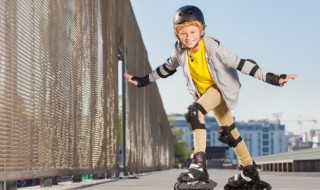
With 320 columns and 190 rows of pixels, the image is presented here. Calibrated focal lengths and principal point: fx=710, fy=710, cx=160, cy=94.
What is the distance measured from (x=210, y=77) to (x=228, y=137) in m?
0.56

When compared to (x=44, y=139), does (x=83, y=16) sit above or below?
above

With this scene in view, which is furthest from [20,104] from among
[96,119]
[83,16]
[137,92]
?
[137,92]

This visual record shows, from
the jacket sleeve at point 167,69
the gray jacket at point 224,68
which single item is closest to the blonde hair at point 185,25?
the gray jacket at point 224,68

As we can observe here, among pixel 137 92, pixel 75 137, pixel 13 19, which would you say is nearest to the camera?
pixel 13 19

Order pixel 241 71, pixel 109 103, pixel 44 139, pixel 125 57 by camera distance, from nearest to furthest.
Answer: pixel 241 71, pixel 44 139, pixel 109 103, pixel 125 57

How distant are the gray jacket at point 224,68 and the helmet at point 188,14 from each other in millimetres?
352

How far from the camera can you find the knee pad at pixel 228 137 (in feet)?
20.2

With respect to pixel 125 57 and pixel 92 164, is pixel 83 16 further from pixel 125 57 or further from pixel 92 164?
pixel 125 57

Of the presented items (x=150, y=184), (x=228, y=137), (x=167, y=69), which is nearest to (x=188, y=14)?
(x=167, y=69)

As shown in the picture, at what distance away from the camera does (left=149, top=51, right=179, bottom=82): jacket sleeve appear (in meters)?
6.50

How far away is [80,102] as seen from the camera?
1184 centimetres

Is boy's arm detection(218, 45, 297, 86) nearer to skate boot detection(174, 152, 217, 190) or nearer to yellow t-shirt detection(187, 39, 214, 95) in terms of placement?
yellow t-shirt detection(187, 39, 214, 95)

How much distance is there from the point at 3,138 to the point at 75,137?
15.0ft

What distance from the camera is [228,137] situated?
6.19 meters
